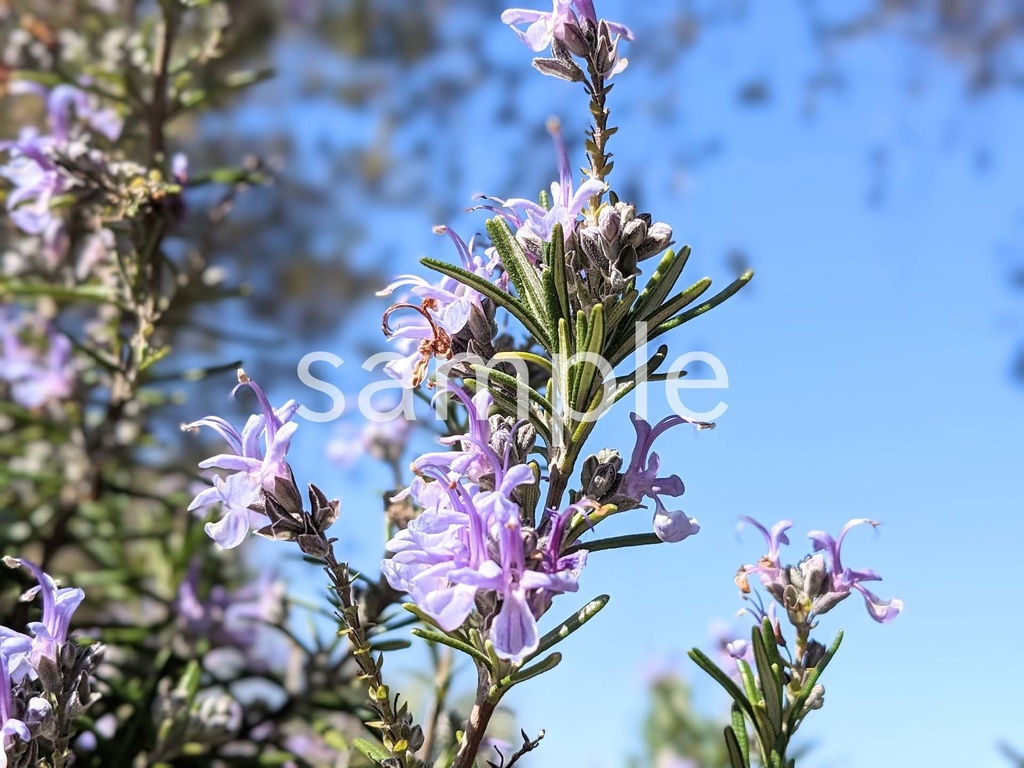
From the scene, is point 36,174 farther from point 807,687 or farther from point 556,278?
point 807,687

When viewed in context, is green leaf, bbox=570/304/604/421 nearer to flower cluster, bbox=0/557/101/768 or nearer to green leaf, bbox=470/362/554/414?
green leaf, bbox=470/362/554/414

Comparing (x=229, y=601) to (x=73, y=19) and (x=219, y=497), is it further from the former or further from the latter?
(x=73, y=19)

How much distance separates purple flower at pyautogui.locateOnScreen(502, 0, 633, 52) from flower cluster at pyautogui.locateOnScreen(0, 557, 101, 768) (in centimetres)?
52

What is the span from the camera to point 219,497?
0.62 m

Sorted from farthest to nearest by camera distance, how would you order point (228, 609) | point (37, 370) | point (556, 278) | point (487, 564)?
point (37, 370) → point (228, 609) → point (556, 278) → point (487, 564)

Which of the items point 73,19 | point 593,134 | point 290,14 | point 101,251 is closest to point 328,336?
point 290,14

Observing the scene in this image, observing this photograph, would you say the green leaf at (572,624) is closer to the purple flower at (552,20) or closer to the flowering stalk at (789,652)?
the flowering stalk at (789,652)

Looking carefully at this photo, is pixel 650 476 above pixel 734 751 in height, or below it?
above

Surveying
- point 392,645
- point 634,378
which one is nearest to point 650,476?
point 634,378

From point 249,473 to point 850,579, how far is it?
465 mm

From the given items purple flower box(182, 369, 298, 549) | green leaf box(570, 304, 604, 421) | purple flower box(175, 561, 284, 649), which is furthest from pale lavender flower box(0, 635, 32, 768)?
purple flower box(175, 561, 284, 649)

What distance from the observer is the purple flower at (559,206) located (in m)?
0.66

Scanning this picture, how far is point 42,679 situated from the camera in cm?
63

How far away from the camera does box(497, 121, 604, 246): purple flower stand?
2.16 feet
